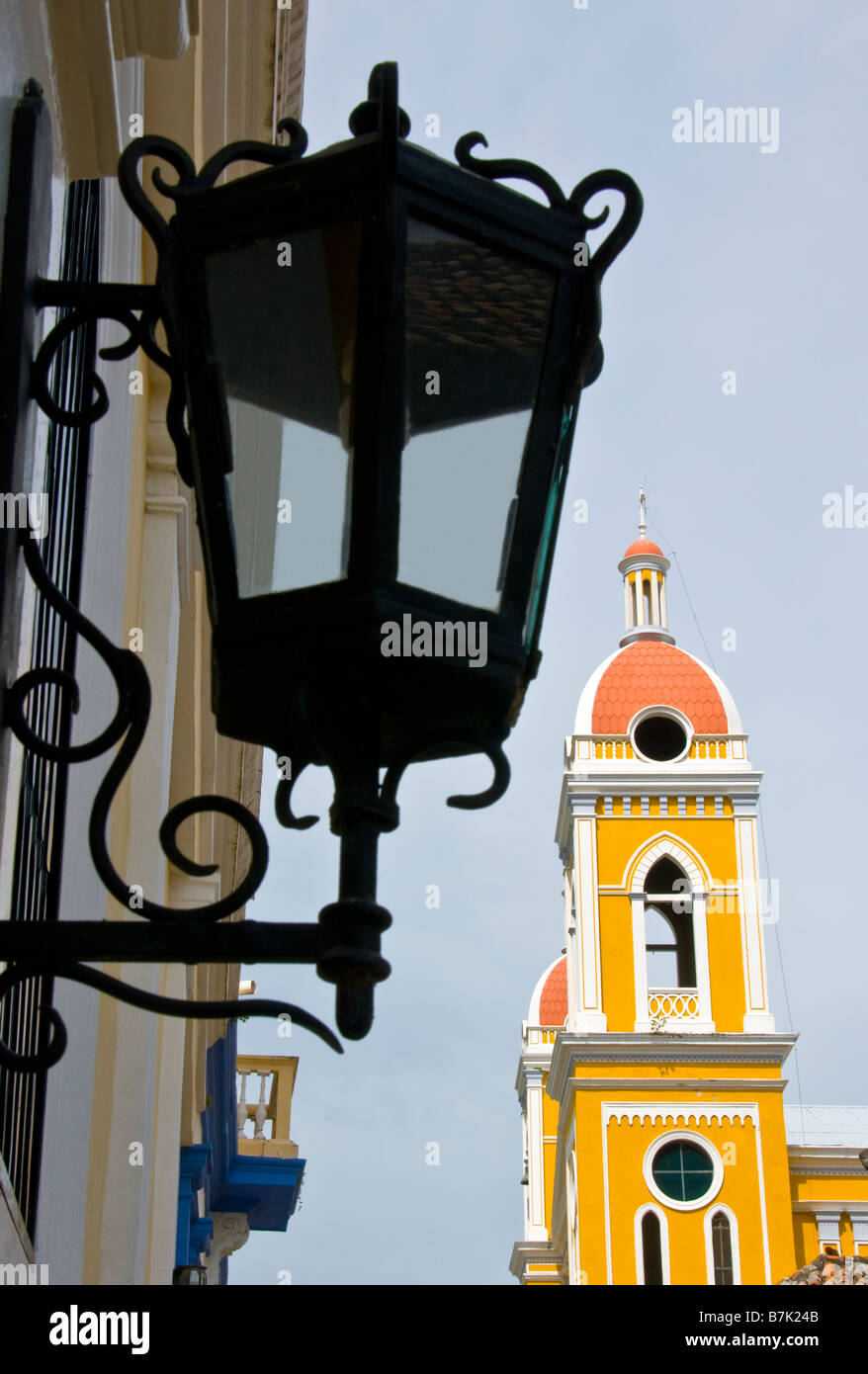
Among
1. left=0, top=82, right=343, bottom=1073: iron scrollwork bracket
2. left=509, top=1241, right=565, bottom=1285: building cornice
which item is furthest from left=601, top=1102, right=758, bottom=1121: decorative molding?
left=0, top=82, right=343, bottom=1073: iron scrollwork bracket

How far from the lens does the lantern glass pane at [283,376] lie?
208 centimetres

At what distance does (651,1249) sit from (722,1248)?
53.6 inches

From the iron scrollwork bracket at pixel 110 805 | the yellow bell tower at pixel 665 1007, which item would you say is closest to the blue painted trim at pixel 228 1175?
the iron scrollwork bracket at pixel 110 805

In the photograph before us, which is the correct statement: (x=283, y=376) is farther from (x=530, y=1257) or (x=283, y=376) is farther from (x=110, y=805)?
(x=530, y=1257)

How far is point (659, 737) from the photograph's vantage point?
4078 centimetres

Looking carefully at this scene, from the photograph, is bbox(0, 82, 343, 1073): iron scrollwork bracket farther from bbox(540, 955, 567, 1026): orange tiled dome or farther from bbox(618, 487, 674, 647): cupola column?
bbox(540, 955, 567, 1026): orange tiled dome

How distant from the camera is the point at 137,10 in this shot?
126 inches

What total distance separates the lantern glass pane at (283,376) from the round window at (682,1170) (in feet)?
118

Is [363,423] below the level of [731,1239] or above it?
below

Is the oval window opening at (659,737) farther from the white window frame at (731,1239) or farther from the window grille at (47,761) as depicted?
the window grille at (47,761)

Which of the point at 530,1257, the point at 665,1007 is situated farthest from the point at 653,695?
the point at 530,1257

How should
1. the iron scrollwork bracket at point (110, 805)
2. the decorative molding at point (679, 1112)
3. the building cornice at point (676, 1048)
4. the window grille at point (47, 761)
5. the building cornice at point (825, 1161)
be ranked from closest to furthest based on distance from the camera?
the iron scrollwork bracket at point (110, 805) → the window grille at point (47, 761) → the decorative molding at point (679, 1112) → the building cornice at point (676, 1048) → the building cornice at point (825, 1161)

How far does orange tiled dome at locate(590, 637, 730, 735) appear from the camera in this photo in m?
39.7
